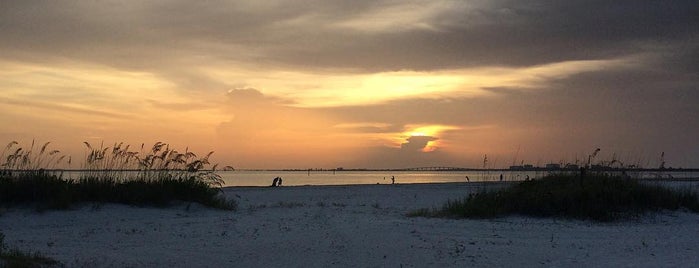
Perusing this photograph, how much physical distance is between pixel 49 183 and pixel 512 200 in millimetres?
11455

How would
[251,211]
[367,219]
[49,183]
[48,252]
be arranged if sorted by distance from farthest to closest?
[251,211]
[49,183]
[367,219]
[48,252]

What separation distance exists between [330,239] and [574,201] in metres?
7.52

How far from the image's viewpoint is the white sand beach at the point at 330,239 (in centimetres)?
961

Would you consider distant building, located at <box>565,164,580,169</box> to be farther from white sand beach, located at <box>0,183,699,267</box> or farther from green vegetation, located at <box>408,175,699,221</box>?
white sand beach, located at <box>0,183,699,267</box>

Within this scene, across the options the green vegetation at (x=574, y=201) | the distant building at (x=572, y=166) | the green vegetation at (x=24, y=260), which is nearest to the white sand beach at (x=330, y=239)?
the green vegetation at (x=24, y=260)

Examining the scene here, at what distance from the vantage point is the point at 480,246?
1094 centimetres

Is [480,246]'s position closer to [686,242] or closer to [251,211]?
[686,242]

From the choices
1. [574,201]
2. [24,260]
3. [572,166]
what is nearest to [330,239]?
[24,260]

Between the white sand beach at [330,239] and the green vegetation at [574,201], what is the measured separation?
509 mm

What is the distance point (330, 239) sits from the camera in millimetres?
11375

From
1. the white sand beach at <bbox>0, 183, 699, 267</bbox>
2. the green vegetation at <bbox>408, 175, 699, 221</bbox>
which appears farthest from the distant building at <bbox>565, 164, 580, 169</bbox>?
the white sand beach at <bbox>0, 183, 699, 267</bbox>

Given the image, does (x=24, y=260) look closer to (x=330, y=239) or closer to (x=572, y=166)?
(x=330, y=239)

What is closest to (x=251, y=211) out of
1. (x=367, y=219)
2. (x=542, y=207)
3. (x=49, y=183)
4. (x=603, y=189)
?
(x=367, y=219)

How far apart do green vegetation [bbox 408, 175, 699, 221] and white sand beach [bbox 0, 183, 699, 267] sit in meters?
0.51
